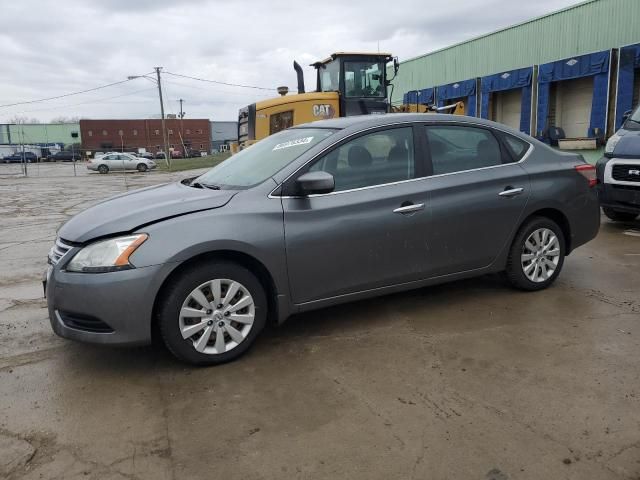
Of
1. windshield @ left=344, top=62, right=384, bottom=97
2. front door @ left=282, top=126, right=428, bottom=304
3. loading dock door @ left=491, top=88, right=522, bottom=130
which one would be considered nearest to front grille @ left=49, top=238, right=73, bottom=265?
front door @ left=282, top=126, right=428, bottom=304

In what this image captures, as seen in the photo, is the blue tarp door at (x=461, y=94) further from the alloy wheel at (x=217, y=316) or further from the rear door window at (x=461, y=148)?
the alloy wheel at (x=217, y=316)

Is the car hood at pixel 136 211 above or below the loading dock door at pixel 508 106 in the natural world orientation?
below

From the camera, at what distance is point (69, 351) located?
3922 millimetres

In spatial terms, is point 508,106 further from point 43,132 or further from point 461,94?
point 43,132

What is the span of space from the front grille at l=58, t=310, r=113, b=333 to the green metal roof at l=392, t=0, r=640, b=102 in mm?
15361

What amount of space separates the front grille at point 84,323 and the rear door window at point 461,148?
274cm

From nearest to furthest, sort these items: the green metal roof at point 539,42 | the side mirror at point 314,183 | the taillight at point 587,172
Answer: the side mirror at point 314,183 → the taillight at point 587,172 → the green metal roof at point 539,42

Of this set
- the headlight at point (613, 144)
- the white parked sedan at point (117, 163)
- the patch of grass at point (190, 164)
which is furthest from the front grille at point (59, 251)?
the white parked sedan at point (117, 163)

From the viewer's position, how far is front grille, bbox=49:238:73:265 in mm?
3531

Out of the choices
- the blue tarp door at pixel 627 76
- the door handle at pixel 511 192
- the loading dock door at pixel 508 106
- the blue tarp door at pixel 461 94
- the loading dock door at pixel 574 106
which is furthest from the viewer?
the blue tarp door at pixel 461 94

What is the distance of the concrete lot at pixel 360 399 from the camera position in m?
2.56

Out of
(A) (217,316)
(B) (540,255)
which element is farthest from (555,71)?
(A) (217,316)

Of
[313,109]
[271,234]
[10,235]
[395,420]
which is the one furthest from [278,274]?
[313,109]

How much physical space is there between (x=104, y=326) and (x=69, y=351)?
0.80 meters
